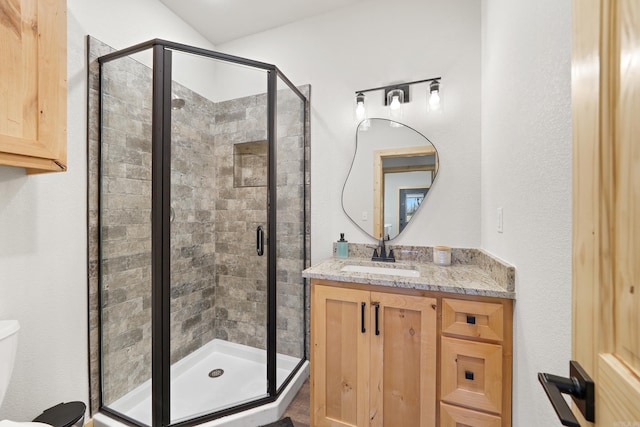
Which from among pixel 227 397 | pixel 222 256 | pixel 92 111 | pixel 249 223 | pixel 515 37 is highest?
pixel 515 37

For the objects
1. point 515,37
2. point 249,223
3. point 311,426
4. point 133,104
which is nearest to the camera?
point 515,37

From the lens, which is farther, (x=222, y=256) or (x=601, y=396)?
(x=222, y=256)

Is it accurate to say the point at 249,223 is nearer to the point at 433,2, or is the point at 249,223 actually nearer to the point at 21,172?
the point at 21,172

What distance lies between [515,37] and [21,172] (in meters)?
2.43

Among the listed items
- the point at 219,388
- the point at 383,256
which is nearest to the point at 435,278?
the point at 383,256

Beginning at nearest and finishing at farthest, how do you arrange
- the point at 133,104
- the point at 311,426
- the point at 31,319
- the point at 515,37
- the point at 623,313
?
the point at 623,313, the point at 515,37, the point at 31,319, the point at 311,426, the point at 133,104

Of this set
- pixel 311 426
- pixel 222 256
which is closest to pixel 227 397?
pixel 311 426

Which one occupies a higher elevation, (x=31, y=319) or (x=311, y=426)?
(x=31, y=319)

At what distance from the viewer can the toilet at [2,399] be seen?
3.36 ft

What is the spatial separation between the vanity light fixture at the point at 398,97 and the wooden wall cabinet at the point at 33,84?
1695 millimetres

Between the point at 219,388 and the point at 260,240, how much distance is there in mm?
1111

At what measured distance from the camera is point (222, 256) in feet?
7.26

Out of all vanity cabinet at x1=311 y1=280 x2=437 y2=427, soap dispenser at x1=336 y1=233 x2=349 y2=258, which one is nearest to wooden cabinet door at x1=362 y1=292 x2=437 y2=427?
vanity cabinet at x1=311 y1=280 x2=437 y2=427

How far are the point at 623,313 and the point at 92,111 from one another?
2.27m
